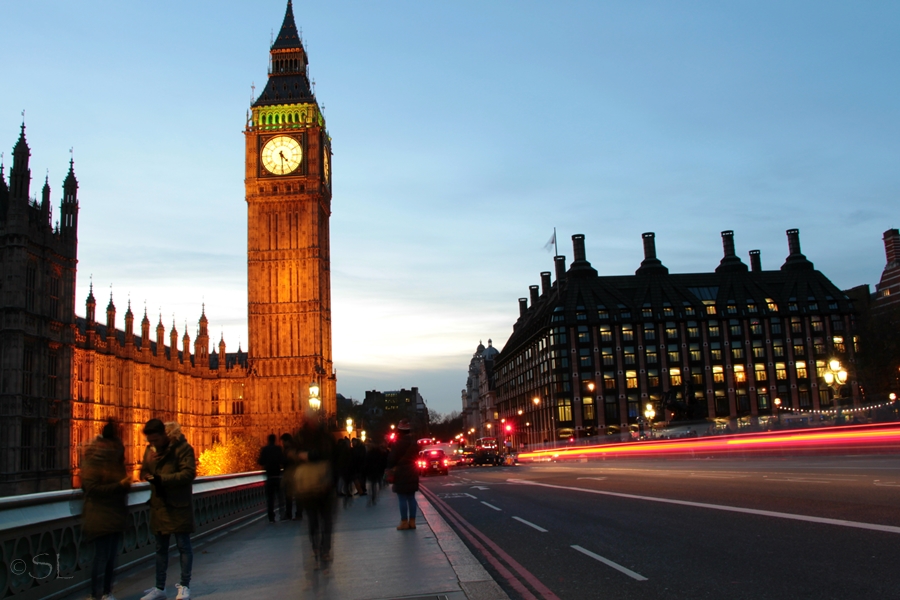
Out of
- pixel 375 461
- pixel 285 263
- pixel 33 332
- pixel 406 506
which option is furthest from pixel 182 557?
pixel 285 263

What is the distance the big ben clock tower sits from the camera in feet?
306

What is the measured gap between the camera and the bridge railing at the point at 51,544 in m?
8.23

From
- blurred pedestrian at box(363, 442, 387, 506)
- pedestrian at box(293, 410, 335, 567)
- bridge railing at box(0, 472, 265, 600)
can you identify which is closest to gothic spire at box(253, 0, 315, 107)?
blurred pedestrian at box(363, 442, 387, 506)

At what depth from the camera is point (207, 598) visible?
8992mm

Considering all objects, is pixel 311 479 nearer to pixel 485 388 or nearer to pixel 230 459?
pixel 230 459

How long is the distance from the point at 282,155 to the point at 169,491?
304 ft

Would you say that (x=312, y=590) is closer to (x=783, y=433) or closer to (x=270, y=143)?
(x=783, y=433)

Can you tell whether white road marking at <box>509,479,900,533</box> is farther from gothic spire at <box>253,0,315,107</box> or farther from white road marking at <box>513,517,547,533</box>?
gothic spire at <box>253,0,315,107</box>

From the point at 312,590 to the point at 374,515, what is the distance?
390 inches

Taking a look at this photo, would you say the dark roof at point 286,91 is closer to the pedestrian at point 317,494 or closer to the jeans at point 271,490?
the jeans at point 271,490

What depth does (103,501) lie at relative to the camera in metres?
8.28

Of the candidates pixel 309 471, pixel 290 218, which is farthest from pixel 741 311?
pixel 309 471

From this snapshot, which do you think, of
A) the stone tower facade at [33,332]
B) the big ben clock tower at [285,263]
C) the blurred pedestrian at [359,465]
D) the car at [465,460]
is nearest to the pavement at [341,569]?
the blurred pedestrian at [359,465]

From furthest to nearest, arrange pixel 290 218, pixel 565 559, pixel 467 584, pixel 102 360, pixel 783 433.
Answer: pixel 290 218, pixel 102 360, pixel 783 433, pixel 565 559, pixel 467 584
